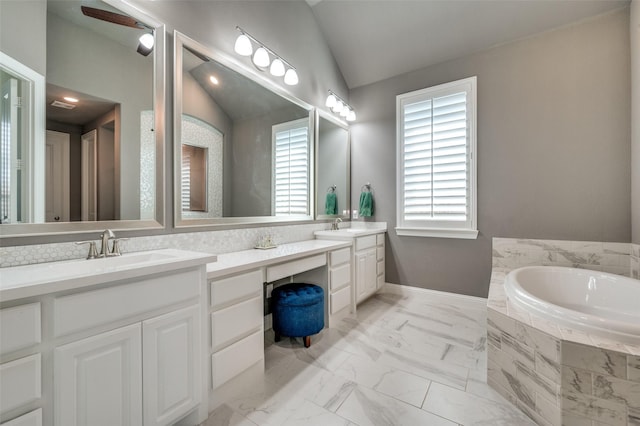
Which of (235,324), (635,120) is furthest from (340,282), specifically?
(635,120)

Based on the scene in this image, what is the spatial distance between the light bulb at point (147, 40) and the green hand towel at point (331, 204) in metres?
2.07

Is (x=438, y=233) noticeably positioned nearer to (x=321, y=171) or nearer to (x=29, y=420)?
(x=321, y=171)

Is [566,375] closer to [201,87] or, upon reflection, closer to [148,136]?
[148,136]

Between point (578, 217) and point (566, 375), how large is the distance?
184 centimetres

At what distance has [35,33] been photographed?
1.15 m

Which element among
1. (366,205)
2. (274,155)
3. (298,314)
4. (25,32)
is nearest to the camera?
(25,32)

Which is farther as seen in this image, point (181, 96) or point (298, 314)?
point (298, 314)

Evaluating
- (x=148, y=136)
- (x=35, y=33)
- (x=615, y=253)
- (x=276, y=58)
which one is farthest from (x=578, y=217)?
(x=35, y=33)

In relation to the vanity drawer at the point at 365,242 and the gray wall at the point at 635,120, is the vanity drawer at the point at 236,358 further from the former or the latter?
the gray wall at the point at 635,120

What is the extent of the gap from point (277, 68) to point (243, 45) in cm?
39

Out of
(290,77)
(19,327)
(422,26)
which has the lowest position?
(19,327)

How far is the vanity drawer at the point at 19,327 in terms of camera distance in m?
0.74

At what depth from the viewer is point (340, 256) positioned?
2410 mm

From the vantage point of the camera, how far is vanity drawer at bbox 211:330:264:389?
1.34m
